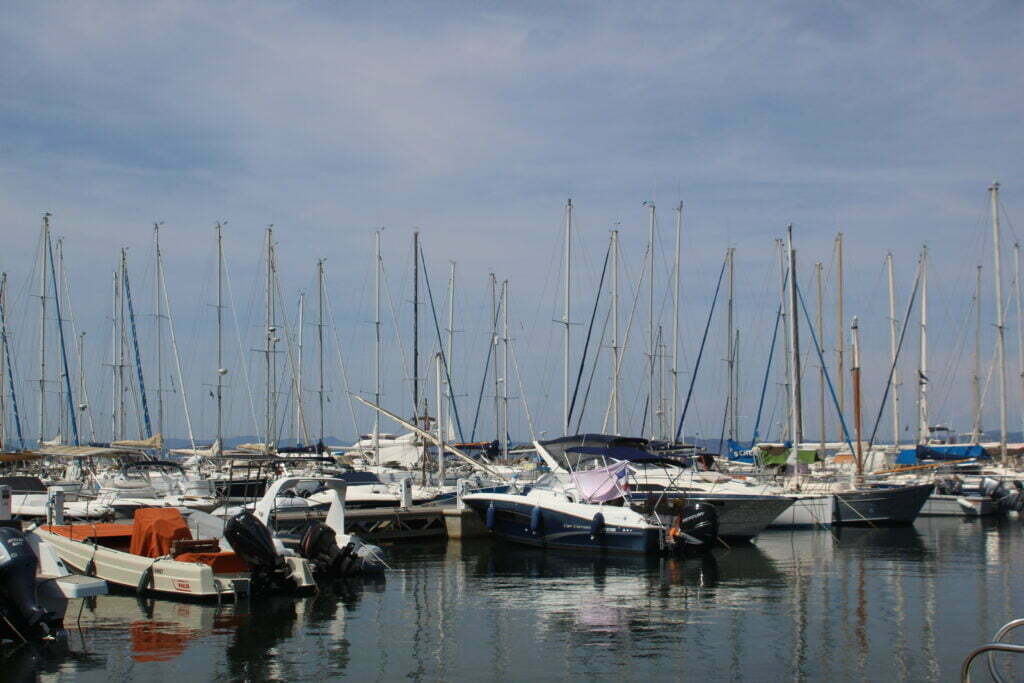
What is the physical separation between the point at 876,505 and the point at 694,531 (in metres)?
14.1

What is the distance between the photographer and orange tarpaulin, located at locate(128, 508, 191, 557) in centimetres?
2447

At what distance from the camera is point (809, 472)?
4534 cm

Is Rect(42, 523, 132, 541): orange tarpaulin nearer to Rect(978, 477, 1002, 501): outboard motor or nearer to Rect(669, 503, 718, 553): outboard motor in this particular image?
Rect(669, 503, 718, 553): outboard motor

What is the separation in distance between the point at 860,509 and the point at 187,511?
2898 cm

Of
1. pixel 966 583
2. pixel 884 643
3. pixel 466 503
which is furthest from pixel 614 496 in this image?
pixel 884 643

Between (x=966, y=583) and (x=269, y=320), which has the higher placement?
(x=269, y=320)

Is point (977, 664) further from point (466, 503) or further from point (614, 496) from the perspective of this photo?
point (466, 503)

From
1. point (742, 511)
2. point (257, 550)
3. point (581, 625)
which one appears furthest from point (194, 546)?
point (742, 511)

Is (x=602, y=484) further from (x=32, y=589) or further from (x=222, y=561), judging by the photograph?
(x=32, y=589)

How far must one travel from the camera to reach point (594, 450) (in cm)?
3803

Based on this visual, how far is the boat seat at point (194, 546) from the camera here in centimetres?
2389

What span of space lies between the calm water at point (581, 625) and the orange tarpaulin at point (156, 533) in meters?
1.68

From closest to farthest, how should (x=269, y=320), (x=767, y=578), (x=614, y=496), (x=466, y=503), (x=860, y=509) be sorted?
(x=767, y=578), (x=614, y=496), (x=466, y=503), (x=860, y=509), (x=269, y=320)

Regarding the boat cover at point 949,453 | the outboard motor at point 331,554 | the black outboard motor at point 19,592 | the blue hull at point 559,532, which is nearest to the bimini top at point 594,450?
the blue hull at point 559,532
